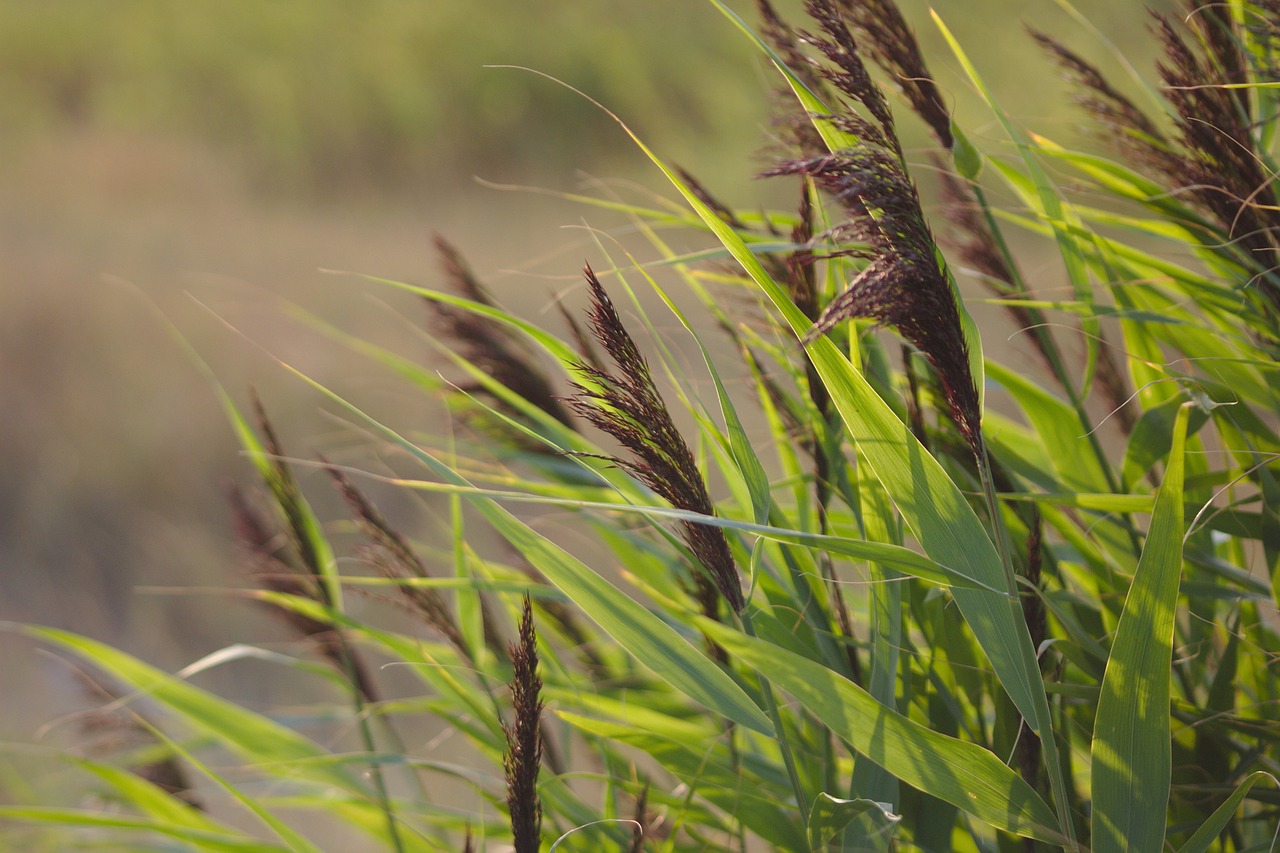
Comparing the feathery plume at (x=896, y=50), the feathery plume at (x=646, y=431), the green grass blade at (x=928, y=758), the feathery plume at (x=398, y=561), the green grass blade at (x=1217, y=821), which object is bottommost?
the green grass blade at (x=1217, y=821)

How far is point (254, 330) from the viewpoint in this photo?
259cm

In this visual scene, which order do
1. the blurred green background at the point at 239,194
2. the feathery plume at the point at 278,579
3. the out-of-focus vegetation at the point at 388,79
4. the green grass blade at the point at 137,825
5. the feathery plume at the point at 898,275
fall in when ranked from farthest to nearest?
the out-of-focus vegetation at the point at 388,79 < the blurred green background at the point at 239,194 < the feathery plume at the point at 278,579 < the green grass blade at the point at 137,825 < the feathery plume at the point at 898,275

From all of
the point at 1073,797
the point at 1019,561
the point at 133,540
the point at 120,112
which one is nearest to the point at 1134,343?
the point at 1019,561

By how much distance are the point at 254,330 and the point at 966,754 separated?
A: 8.56ft

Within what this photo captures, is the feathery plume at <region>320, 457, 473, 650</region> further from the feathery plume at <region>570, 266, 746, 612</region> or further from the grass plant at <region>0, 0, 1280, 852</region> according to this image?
the feathery plume at <region>570, 266, 746, 612</region>

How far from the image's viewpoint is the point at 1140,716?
1.17 ft

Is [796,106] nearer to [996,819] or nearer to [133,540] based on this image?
[996,819]

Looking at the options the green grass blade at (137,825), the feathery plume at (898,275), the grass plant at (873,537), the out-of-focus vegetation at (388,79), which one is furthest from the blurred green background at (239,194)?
the green grass blade at (137,825)

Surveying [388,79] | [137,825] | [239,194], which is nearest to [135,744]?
[137,825]

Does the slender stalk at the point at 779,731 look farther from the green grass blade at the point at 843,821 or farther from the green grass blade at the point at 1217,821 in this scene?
the green grass blade at the point at 1217,821

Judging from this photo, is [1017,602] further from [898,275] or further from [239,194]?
[239,194]

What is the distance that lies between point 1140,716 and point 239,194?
382 centimetres

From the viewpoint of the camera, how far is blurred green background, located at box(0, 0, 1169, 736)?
1.94 m

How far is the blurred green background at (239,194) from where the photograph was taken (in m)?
1.94
